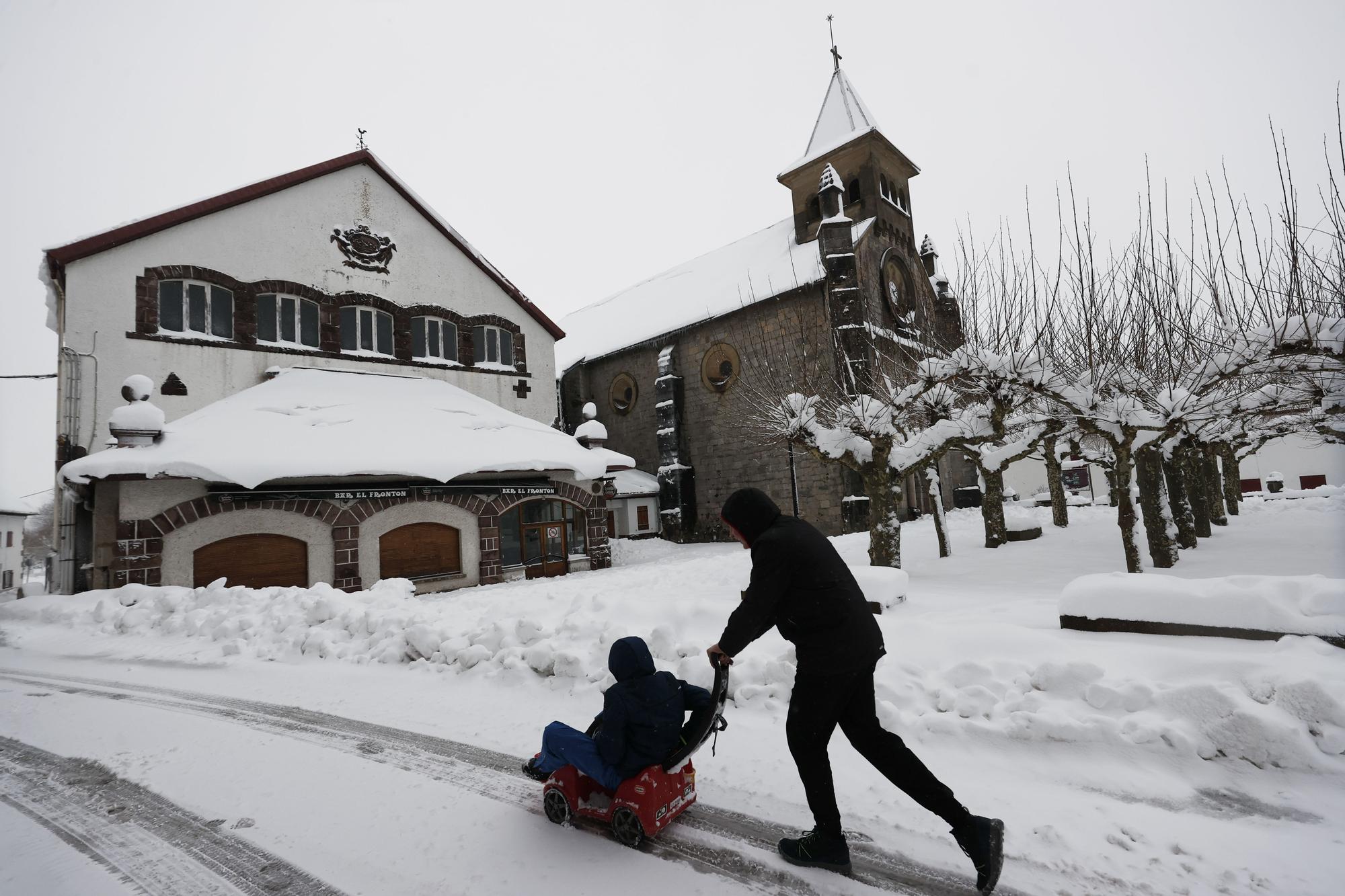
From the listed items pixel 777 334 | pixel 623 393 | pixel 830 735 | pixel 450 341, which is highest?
pixel 777 334

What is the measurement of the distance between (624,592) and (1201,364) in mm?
9660

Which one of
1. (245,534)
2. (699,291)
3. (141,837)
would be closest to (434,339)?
(245,534)

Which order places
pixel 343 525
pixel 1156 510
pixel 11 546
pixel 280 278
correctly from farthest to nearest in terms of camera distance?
pixel 11 546 < pixel 280 278 < pixel 343 525 < pixel 1156 510

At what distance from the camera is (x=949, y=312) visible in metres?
14.7

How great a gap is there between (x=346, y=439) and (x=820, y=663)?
12.7 meters

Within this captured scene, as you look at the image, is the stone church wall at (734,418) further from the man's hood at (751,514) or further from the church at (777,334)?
the man's hood at (751,514)

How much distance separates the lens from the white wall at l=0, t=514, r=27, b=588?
3541 cm

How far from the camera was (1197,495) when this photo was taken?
15.3m

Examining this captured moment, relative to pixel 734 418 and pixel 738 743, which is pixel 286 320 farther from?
pixel 738 743

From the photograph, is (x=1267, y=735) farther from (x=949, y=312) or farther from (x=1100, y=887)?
(x=949, y=312)

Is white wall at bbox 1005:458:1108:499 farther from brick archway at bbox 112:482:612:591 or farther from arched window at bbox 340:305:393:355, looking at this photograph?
arched window at bbox 340:305:393:355

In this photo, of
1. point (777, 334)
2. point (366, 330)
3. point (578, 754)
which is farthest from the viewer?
point (777, 334)

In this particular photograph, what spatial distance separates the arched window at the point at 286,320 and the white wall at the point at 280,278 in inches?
19.7

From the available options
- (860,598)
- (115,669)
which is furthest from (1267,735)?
(115,669)
